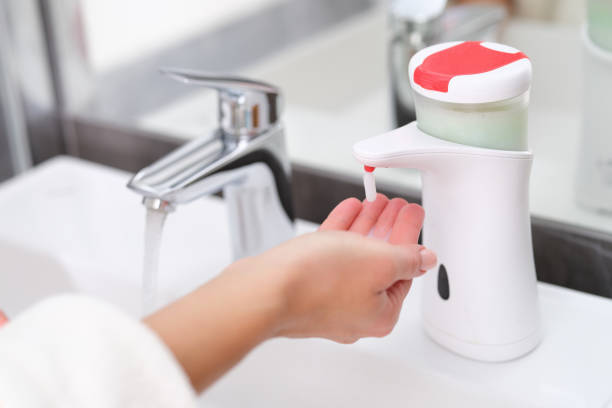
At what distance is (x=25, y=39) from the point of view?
32.3 inches

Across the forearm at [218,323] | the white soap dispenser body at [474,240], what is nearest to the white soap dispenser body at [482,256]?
the white soap dispenser body at [474,240]

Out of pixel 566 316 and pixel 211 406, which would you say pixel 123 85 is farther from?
pixel 566 316

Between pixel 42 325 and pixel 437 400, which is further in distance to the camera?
pixel 437 400

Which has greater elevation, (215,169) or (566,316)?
(215,169)

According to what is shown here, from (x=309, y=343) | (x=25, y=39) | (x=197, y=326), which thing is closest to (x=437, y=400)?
(x=309, y=343)

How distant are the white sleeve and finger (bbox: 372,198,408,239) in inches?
6.3

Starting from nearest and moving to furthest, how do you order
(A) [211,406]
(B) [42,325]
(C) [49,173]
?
(B) [42,325]
(A) [211,406]
(C) [49,173]

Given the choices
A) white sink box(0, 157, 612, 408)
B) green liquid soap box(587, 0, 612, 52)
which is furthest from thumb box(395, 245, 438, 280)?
green liquid soap box(587, 0, 612, 52)

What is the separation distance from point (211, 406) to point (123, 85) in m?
0.39

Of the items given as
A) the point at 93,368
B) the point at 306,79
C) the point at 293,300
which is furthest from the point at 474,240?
the point at 306,79

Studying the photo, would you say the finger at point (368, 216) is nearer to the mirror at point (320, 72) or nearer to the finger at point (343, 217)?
the finger at point (343, 217)

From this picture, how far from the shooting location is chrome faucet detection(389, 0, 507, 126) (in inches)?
23.8

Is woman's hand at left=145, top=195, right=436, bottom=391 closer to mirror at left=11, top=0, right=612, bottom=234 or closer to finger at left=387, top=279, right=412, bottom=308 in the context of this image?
finger at left=387, top=279, right=412, bottom=308

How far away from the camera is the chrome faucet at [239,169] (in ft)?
1.63
